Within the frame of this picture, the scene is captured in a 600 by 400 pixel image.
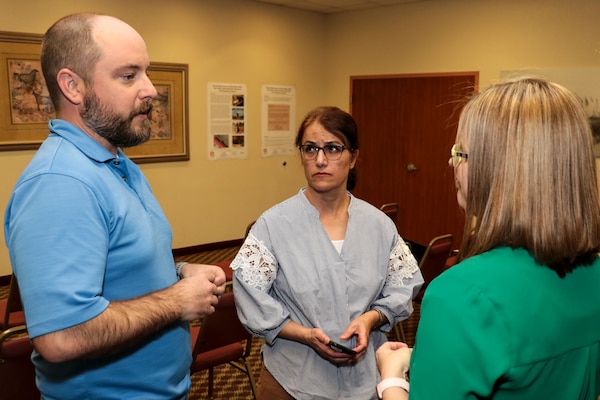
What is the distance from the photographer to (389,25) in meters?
6.80

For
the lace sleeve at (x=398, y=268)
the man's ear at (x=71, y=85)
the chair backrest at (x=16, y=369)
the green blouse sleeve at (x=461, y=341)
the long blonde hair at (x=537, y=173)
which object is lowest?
the chair backrest at (x=16, y=369)

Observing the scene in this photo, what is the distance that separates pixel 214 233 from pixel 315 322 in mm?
5014

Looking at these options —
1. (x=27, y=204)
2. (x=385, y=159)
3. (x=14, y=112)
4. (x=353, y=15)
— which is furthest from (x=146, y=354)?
(x=353, y=15)

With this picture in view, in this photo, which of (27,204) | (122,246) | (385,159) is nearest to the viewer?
(27,204)

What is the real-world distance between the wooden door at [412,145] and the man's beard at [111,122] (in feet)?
15.9

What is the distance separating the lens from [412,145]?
22.0 feet

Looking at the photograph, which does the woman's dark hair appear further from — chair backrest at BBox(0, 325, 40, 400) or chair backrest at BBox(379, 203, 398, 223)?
chair backrest at BBox(379, 203, 398, 223)

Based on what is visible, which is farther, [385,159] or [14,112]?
[385,159]

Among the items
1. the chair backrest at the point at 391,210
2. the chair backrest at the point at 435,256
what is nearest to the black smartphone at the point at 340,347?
the chair backrest at the point at 435,256

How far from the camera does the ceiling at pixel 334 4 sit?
21.6ft

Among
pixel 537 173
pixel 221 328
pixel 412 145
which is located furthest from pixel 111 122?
pixel 412 145

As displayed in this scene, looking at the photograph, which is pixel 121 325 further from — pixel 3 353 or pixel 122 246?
pixel 3 353

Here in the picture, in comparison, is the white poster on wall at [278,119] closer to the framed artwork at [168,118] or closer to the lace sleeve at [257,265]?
the framed artwork at [168,118]

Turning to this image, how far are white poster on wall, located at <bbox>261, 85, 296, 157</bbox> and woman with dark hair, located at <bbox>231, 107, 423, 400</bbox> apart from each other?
5.20m
